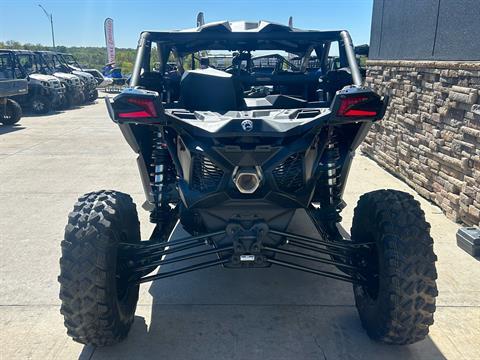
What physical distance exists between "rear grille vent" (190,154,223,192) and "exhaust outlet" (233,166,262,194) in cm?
15

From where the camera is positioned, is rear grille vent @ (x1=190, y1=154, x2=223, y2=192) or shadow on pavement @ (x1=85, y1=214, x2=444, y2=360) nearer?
rear grille vent @ (x1=190, y1=154, x2=223, y2=192)

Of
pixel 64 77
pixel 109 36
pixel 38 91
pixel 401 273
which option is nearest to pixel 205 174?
pixel 401 273

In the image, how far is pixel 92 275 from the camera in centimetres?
246

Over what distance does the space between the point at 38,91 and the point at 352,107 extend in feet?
48.3

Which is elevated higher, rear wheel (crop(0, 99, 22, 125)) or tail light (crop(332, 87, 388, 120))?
tail light (crop(332, 87, 388, 120))

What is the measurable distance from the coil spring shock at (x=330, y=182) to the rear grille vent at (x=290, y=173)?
0.41m

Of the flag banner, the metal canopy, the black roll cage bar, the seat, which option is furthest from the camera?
the flag banner

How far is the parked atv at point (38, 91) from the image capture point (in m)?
14.8

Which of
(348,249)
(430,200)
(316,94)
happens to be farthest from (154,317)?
(430,200)

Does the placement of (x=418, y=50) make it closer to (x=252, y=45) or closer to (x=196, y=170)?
(x=252, y=45)

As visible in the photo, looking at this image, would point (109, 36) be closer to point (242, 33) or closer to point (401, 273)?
point (242, 33)

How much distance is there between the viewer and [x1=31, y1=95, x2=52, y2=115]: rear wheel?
1518cm

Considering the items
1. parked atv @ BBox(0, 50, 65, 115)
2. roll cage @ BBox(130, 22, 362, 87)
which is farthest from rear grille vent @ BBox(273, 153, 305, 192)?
parked atv @ BBox(0, 50, 65, 115)

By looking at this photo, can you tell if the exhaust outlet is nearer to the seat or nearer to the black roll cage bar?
the seat
